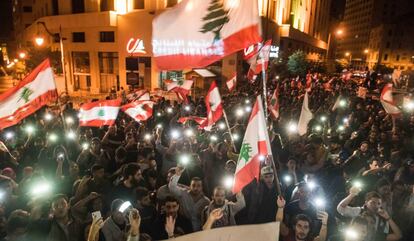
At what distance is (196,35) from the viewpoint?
4852 mm

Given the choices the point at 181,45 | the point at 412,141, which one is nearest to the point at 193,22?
the point at 181,45

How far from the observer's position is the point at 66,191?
629 centimetres

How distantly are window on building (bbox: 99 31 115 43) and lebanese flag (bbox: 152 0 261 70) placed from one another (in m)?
28.1

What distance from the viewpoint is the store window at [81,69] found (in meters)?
32.8

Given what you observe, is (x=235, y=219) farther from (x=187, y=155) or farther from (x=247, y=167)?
(x=187, y=155)

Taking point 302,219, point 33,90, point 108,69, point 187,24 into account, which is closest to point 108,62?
point 108,69

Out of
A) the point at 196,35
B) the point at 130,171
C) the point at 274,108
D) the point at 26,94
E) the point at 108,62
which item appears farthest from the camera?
the point at 108,62

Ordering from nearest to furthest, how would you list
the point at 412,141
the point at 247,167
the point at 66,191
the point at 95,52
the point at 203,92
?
the point at 247,167 → the point at 66,191 → the point at 412,141 → the point at 203,92 → the point at 95,52

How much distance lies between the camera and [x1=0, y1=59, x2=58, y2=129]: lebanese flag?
237 inches

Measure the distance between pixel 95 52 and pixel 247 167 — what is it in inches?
1181

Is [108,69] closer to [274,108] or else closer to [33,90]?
[274,108]

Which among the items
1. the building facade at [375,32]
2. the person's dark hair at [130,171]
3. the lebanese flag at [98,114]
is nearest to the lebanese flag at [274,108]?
the lebanese flag at [98,114]

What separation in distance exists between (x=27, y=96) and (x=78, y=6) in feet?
98.4

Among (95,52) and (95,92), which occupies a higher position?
(95,52)
